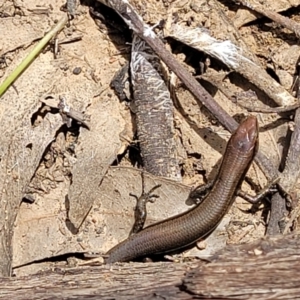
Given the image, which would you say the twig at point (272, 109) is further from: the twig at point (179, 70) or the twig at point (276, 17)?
the twig at point (276, 17)

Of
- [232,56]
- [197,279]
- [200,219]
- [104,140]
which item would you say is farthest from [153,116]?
[197,279]

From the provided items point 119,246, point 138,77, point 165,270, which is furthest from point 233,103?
point 165,270

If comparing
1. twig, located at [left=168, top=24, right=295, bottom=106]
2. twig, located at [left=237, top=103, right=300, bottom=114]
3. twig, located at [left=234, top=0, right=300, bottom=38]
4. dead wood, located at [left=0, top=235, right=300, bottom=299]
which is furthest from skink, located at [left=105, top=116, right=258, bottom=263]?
dead wood, located at [left=0, top=235, right=300, bottom=299]

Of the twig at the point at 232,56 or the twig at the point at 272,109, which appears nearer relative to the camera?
the twig at the point at 272,109

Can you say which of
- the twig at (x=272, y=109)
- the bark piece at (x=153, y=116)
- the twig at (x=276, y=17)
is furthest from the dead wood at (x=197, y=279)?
the twig at (x=276, y=17)

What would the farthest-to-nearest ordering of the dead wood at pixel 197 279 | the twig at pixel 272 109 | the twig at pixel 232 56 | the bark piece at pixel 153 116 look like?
the bark piece at pixel 153 116 → the twig at pixel 232 56 → the twig at pixel 272 109 → the dead wood at pixel 197 279
